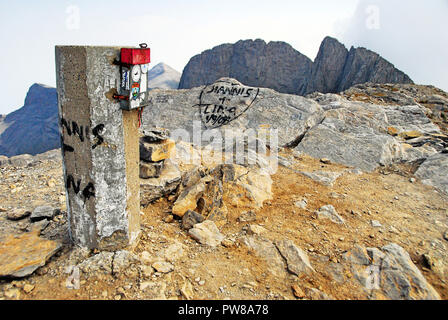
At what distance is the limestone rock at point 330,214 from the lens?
5.10 m

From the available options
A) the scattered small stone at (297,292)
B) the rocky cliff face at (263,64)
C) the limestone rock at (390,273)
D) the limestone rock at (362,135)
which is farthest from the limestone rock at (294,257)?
the rocky cliff face at (263,64)

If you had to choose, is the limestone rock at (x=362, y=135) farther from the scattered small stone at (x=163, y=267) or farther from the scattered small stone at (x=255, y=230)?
the scattered small stone at (x=163, y=267)

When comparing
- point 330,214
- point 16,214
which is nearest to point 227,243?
point 330,214

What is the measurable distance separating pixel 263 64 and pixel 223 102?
84.8 feet

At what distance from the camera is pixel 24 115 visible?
56.8m

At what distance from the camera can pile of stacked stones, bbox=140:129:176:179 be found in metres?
5.66

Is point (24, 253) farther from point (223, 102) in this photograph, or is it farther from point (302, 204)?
point (223, 102)

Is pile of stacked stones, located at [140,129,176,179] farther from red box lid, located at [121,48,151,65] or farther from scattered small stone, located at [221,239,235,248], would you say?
red box lid, located at [121,48,151,65]

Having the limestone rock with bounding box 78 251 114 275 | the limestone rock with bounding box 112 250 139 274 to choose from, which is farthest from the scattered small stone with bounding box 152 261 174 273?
the limestone rock with bounding box 78 251 114 275

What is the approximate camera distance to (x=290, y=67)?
113ft

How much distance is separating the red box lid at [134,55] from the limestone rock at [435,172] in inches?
299

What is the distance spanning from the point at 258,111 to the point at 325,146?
3246mm
